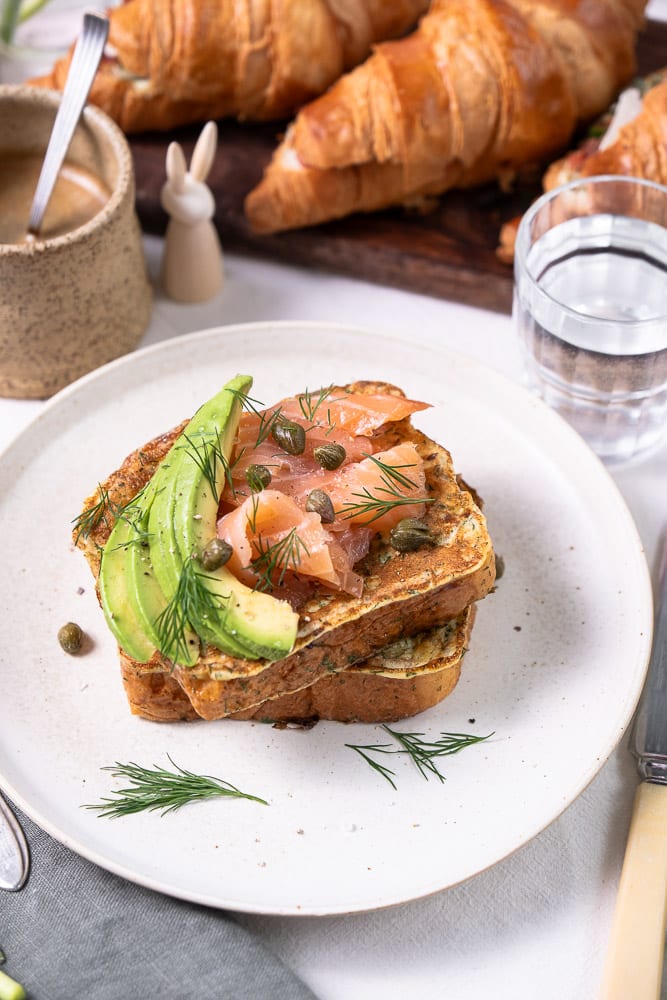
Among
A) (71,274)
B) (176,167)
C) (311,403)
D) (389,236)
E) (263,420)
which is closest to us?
(263,420)

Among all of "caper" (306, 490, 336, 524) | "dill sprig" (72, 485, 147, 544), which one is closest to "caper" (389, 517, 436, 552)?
"caper" (306, 490, 336, 524)

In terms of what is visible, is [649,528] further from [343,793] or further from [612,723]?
[343,793]

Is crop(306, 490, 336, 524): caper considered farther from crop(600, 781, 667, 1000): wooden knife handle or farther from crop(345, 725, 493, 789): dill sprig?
crop(600, 781, 667, 1000): wooden knife handle

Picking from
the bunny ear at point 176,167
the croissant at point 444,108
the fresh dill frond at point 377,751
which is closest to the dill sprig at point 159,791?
the fresh dill frond at point 377,751

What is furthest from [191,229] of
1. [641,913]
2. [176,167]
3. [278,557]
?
[641,913]

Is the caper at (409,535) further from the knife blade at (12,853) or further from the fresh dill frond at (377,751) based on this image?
the knife blade at (12,853)

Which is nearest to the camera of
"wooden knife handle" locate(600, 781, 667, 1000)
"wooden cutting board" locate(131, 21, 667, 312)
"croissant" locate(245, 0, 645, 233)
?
"wooden knife handle" locate(600, 781, 667, 1000)

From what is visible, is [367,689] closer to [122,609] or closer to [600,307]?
[122,609]
